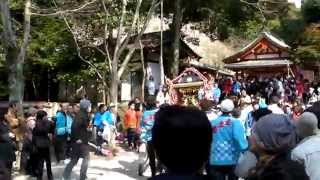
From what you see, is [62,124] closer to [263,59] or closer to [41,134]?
[41,134]

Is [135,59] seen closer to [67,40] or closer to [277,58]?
[67,40]

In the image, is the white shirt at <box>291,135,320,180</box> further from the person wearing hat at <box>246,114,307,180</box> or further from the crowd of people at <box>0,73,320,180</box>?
the person wearing hat at <box>246,114,307,180</box>

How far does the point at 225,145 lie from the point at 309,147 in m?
3.20

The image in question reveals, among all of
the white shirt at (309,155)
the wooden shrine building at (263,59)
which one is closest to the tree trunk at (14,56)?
the white shirt at (309,155)

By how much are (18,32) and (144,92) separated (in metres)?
6.97

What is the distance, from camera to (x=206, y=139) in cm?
279

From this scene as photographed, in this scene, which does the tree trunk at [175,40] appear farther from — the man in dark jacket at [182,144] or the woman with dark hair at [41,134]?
the man in dark jacket at [182,144]

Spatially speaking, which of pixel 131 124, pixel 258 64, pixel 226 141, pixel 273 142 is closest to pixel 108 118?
pixel 131 124

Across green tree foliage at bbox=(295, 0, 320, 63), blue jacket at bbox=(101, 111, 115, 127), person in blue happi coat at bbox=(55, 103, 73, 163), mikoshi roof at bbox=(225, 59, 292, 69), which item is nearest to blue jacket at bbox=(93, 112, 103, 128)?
blue jacket at bbox=(101, 111, 115, 127)

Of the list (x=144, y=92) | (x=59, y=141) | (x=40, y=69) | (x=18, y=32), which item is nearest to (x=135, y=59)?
(x=144, y=92)

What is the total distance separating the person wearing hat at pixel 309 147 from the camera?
4758 millimetres

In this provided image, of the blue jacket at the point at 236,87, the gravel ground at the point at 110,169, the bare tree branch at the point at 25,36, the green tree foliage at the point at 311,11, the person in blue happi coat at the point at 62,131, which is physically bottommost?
the gravel ground at the point at 110,169

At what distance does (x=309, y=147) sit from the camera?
4914mm

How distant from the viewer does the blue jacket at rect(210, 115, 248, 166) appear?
806cm
